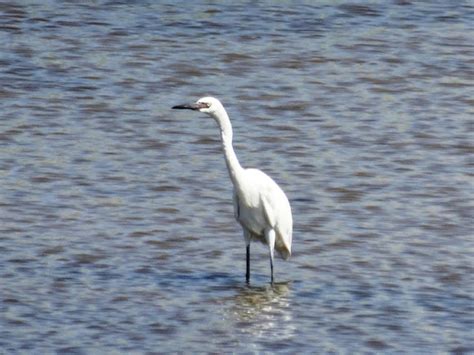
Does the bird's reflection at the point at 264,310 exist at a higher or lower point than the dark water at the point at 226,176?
lower

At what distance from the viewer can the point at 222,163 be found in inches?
630

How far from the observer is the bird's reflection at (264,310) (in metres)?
11.6

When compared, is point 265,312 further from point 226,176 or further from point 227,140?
point 226,176

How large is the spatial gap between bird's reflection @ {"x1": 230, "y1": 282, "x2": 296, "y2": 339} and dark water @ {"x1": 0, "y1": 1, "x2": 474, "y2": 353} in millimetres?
22

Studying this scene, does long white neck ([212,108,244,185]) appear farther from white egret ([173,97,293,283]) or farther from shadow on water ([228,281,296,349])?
shadow on water ([228,281,296,349])

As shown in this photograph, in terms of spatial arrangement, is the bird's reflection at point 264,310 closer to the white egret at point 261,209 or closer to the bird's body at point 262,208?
the white egret at point 261,209

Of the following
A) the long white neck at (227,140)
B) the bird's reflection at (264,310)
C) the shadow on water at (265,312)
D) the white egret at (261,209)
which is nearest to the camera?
the shadow on water at (265,312)

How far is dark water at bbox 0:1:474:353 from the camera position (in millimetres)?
11727

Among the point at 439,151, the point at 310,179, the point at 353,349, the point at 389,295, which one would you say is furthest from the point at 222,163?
the point at 353,349

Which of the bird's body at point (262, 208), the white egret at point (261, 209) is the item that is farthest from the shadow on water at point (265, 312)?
the bird's body at point (262, 208)

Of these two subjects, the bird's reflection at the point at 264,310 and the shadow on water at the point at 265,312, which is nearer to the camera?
the shadow on water at the point at 265,312

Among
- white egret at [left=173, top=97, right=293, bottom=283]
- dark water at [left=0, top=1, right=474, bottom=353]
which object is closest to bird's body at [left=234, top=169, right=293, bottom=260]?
white egret at [left=173, top=97, right=293, bottom=283]

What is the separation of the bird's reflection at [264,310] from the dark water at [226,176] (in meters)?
0.02

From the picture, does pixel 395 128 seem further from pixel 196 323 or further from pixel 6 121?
pixel 196 323
